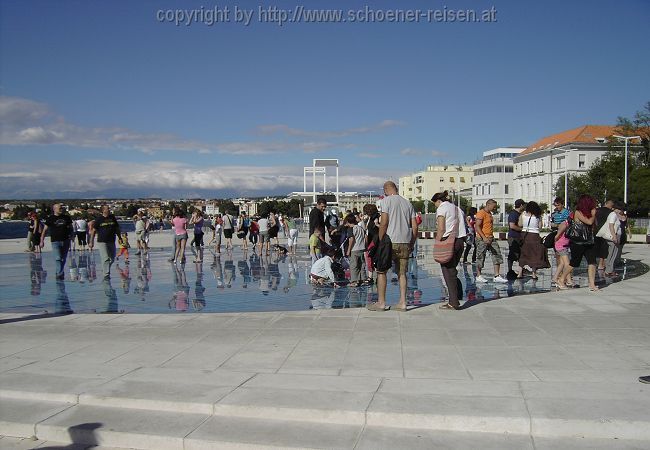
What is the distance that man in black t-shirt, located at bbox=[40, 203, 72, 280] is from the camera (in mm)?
13445

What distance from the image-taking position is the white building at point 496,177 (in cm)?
12044

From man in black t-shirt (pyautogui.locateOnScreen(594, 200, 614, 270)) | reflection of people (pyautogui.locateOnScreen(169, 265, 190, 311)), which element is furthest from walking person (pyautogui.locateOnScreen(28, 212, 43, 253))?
man in black t-shirt (pyautogui.locateOnScreen(594, 200, 614, 270))

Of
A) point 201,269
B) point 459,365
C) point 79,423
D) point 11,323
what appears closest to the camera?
point 79,423

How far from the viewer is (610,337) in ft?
22.0

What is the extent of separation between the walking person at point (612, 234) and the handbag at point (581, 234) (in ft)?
4.15

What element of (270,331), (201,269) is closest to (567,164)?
(201,269)

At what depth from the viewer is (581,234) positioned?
32.9 feet

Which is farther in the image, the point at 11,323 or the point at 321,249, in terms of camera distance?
the point at 321,249

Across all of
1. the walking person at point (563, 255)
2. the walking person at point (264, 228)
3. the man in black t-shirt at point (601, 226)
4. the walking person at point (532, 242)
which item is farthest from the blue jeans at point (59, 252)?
the man in black t-shirt at point (601, 226)

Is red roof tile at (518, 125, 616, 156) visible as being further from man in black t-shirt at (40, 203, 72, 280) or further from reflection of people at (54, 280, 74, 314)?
reflection of people at (54, 280, 74, 314)

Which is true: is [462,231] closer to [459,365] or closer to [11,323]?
[459,365]

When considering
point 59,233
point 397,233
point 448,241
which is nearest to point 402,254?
point 397,233

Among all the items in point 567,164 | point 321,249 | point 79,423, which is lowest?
point 79,423

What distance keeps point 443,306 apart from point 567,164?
308 ft
